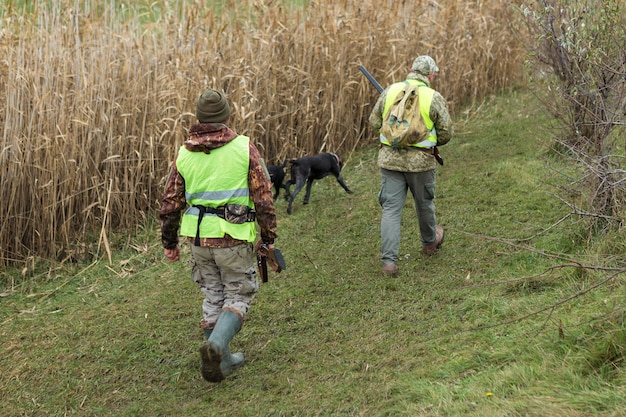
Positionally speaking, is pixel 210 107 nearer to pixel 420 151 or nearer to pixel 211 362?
pixel 211 362

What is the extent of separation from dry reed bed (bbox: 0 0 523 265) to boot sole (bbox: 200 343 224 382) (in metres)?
Result: 2.83

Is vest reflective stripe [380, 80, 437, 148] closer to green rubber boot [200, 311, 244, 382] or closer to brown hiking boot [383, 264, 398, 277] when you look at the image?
brown hiking boot [383, 264, 398, 277]

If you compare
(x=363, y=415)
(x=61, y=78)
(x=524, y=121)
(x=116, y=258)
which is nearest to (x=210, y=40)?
(x=61, y=78)

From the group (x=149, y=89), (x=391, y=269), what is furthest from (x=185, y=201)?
(x=149, y=89)

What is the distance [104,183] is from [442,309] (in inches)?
138

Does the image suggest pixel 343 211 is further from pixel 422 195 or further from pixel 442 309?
pixel 442 309

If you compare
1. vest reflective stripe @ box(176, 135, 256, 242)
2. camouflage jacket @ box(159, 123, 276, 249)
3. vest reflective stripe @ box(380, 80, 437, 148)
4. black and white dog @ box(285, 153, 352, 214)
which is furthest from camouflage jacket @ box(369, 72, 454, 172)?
black and white dog @ box(285, 153, 352, 214)

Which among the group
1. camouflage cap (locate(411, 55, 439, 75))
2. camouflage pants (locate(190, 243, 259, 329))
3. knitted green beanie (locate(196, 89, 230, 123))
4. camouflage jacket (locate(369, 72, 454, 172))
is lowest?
camouflage pants (locate(190, 243, 259, 329))

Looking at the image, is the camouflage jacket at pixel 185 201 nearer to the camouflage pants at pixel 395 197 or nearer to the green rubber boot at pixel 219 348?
the green rubber boot at pixel 219 348

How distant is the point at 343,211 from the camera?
8.02 metres

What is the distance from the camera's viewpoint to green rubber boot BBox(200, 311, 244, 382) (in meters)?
4.33

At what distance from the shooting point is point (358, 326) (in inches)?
208

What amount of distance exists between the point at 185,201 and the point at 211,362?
952 millimetres

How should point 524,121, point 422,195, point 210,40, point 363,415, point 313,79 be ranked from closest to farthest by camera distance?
point 363,415 → point 422,195 → point 210,40 → point 313,79 → point 524,121
